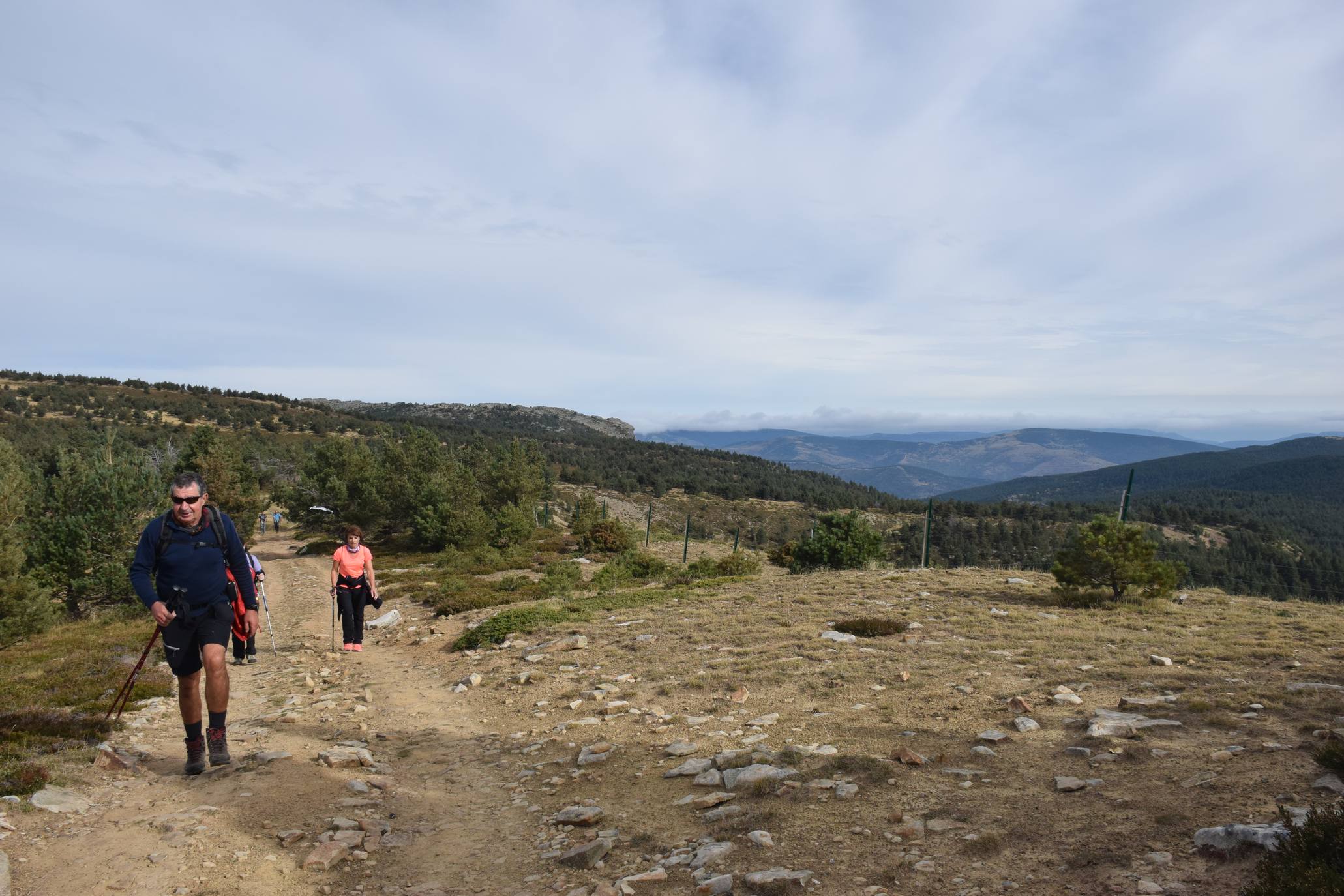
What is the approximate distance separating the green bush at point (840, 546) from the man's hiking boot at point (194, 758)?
19771mm

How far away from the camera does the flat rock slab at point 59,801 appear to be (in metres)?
5.01

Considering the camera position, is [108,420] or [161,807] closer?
[161,807]

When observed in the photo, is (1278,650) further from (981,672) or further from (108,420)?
(108,420)

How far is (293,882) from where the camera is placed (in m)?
4.33

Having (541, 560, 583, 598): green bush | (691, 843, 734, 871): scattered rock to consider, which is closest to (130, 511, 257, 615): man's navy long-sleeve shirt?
(691, 843, 734, 871): scattered rock

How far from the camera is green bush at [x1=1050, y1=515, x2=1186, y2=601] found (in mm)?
13188

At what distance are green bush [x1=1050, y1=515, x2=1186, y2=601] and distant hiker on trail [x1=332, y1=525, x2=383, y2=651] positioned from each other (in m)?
13.8

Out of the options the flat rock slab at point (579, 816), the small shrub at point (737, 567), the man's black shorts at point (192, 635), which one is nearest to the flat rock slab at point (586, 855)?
the flat rock slab at point (579, 816)

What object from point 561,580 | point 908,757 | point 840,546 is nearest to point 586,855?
point 908,757

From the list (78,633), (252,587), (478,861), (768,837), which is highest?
(252,587)

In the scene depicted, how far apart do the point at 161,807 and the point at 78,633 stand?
1485 cm

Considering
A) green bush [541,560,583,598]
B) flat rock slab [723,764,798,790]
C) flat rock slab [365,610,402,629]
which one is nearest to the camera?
flat rock slab [723,764,798,790]

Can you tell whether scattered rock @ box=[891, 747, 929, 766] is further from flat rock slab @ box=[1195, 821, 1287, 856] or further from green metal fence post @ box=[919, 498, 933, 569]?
green metal fence post @ box=[919, 498, 933, 569]

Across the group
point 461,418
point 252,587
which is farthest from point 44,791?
point 461,418
